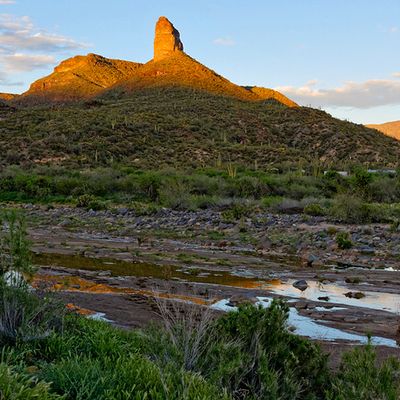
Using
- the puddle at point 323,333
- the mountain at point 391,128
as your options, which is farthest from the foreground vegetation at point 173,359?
the mountain at point 391,128

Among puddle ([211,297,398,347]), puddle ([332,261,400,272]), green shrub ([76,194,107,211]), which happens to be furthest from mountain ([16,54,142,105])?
puddle ([211,297,398,347])

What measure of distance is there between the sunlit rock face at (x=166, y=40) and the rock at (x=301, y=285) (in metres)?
112

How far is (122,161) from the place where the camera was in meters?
48.0

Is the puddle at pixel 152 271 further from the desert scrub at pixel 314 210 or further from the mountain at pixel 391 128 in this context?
the mountain at pixel 391 128

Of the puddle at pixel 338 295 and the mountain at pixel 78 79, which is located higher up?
the mountain at pixel 78 79

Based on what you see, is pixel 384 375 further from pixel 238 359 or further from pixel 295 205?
pixel 295 205

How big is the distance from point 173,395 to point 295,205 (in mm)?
23792

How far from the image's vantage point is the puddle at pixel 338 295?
10777 mm

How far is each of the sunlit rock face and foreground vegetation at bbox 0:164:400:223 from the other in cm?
9011

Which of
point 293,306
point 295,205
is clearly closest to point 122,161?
point 295,205

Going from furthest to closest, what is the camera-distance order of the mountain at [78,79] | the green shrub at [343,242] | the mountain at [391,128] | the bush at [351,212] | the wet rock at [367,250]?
the mountain at [391,128], the mountain at [78,79], the bush at [351,212], the green shrub at [343,242], the wet rock at [367,250]

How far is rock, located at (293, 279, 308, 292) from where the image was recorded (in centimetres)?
1227

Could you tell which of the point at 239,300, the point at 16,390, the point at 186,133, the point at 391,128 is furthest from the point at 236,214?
the point at 391,128

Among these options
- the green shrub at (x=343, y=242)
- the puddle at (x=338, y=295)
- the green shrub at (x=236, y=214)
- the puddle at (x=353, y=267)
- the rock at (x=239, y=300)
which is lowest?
the puddle at (x=353, y=267)
